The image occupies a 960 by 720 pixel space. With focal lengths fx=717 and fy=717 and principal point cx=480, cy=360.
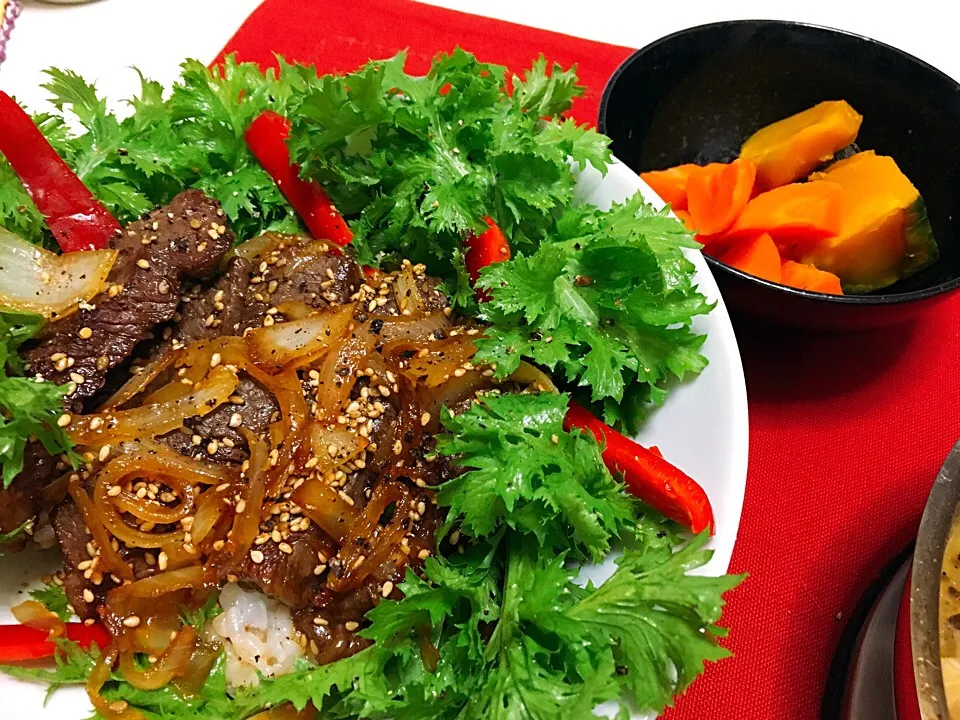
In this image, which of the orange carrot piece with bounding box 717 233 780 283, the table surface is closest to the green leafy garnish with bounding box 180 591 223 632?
the orange carrot piece with bounding box 717 233 780 283

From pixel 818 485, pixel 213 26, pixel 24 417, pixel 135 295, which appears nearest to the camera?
pixel 24 417

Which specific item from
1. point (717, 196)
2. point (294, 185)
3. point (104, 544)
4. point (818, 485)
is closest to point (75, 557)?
point (104, 544)

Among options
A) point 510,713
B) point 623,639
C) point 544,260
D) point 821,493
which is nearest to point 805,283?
point 821,493

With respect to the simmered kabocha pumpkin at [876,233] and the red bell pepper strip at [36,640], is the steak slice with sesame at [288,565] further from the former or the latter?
the simmered kabocha pumpkin at [876,233]

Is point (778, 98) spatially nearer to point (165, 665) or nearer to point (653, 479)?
point (653, 479)

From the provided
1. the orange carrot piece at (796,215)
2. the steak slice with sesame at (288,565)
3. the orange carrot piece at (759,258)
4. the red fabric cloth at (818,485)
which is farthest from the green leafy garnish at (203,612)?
the orange carrot piece at (796,215)

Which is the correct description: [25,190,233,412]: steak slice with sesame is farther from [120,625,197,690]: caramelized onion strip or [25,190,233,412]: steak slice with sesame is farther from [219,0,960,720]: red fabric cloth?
[219,0,960,720]: red fabric cloth

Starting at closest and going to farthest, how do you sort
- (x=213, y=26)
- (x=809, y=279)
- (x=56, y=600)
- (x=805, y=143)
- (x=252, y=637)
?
(x=252, y=637) < (x=56, y=600) < (x=809, y=279) < (x=805, y=143) < (x=213, y=26)
